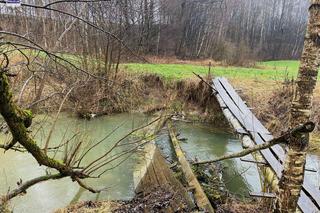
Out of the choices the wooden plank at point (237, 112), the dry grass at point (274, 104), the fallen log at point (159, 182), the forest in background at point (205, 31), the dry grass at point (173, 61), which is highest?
the forest in background at point (205, 31)

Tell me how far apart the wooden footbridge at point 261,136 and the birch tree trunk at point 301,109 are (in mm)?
1067

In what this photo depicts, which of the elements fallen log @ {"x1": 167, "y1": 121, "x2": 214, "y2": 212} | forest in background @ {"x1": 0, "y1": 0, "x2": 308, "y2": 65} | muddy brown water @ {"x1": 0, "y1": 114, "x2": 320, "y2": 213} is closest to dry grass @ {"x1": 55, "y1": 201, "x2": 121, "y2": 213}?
muddy brown water @ {"x1": 0, "y1": 114, "x2": 320, "y2": 213}

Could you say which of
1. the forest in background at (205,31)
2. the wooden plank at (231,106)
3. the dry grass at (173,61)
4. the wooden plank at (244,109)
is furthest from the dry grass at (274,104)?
the dry grass at (173,61)

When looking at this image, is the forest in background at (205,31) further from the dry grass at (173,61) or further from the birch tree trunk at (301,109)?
the birch tree trunk at (301,109)

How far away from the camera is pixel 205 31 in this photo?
970 inches

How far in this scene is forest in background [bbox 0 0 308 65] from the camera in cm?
1252

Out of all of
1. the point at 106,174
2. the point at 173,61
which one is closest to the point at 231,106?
the point at 106,174

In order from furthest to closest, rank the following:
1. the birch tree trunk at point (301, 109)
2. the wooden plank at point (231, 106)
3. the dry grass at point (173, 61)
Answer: the dry grass at point (173, 61) < the wooden plank at point (231, 106) < the birch tree trunk at point (301, 109)

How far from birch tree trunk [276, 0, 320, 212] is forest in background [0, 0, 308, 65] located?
30.8ft

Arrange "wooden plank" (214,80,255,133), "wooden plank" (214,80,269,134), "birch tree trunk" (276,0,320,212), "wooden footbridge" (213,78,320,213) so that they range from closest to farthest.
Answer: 1. "birch tree trunk" (276,0,320,212)
2. "wooden footbridge" (213,78,320,213)
3. "wooden plank" (214,80,269,134)
4. "wooden plank" (214,80,255,133)

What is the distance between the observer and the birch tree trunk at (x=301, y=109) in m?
3.11

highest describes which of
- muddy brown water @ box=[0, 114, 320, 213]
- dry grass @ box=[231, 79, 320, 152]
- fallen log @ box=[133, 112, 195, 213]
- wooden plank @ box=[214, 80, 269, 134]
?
wooden plank @ box=[214, 80, 269, 134]

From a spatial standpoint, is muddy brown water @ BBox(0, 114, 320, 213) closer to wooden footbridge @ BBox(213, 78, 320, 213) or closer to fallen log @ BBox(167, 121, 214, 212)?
wooden footbridge @ BBox(213, 78, 320, 213)

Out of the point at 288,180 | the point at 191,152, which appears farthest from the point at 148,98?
the point at 288,180
